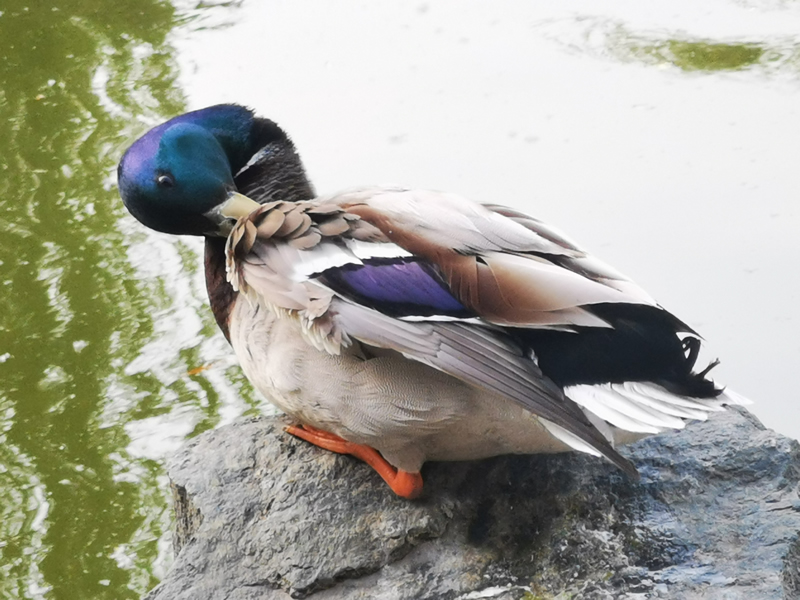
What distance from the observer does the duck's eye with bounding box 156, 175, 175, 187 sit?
8.64ft

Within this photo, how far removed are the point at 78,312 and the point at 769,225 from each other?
291cm

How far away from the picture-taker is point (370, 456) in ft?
8.63

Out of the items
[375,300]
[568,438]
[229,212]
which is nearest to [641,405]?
[568,438]

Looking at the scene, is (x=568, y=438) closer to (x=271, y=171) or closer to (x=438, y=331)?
(x=438, y=331)

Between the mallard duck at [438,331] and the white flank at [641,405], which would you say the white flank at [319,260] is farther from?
the white flank at [641,405]

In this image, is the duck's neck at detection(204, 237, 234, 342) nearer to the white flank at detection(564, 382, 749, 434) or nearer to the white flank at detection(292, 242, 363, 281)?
the white flank at detection(292, 242, 363, 281)

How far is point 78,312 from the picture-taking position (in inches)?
175

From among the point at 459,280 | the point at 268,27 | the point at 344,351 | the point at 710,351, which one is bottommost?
the point at 710,351

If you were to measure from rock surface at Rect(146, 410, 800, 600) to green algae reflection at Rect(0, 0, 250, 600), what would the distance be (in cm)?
Answer: 111

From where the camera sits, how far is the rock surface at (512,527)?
7.57 feet

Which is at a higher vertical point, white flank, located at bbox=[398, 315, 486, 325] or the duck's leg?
white flank, located at bbox=[398, 315, 486, 325]

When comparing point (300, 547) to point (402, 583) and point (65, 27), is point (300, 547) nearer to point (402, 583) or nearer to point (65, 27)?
point (402, 583)

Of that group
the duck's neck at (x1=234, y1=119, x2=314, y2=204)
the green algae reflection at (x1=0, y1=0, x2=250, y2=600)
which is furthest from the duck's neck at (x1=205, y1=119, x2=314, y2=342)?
the green algae reflection at (x1=0, y1=0, x2=250, y2=600)

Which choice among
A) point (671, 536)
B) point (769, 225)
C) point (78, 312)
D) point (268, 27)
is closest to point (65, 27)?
point (268, 27)
